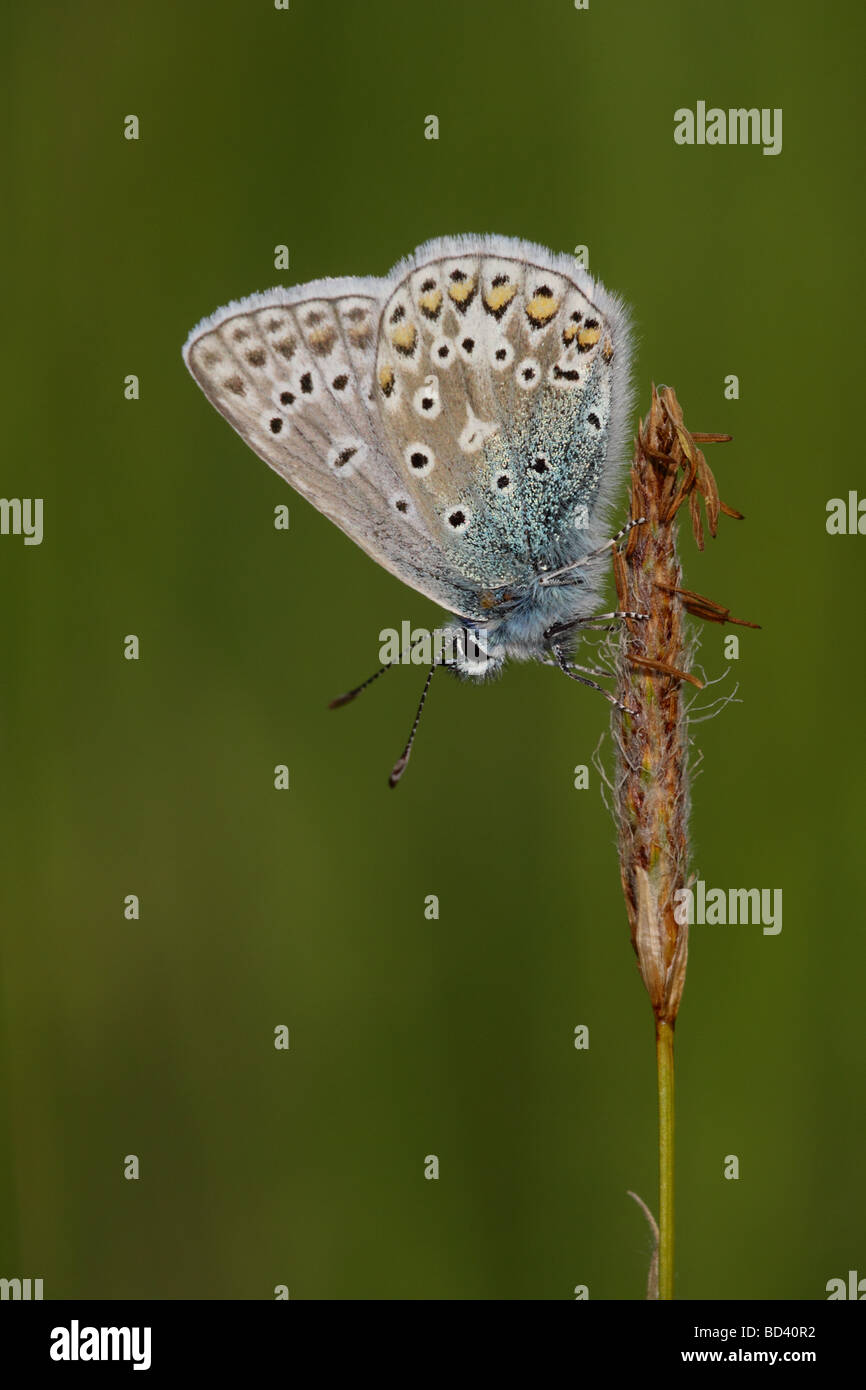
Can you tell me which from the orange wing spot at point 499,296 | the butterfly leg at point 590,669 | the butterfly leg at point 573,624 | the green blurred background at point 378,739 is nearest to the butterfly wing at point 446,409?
the orange wing spot at point 499,296

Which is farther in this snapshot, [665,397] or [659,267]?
[659,267]

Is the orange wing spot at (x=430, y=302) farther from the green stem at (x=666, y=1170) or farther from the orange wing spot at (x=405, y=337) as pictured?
the green stem at (x=666, y=1170)

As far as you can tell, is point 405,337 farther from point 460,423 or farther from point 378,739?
point 378,739

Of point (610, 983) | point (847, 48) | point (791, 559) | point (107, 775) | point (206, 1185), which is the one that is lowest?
point (206, 1185)

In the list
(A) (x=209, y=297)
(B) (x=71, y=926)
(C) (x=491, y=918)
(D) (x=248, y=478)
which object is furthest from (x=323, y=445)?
(B) (x=71, y=926)

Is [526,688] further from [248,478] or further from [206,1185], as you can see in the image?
[206,1185]

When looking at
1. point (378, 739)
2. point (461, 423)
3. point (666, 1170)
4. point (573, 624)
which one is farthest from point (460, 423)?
point (666, 1170)
